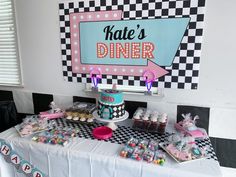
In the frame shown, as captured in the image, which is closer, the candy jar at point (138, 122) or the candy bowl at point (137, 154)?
the candy bowl at point (137, 154)

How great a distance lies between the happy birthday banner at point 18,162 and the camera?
41.4 inches

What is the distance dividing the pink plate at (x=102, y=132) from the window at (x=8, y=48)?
98cm

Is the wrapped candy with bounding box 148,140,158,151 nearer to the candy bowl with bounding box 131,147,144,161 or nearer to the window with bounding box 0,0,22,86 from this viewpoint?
the candy bowl with bounding box 131,147,144,161

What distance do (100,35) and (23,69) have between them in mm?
794

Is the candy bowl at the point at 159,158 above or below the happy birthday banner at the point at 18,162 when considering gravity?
above

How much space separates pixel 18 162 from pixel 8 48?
1.09 meters

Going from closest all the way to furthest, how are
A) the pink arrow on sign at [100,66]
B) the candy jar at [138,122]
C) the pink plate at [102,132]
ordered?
the pink plate at [102,132], the candy jar at [138,122], the pink arrow on sign at [100,66]

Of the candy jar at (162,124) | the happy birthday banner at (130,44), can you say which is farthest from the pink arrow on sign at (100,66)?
the candy jar at (162,124)

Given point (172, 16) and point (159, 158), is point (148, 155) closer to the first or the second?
point (159, 158)

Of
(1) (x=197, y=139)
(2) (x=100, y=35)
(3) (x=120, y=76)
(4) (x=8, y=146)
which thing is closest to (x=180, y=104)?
(1) (x=197, y=139)

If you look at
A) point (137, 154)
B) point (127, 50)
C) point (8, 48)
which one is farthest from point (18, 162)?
point (8, 48)

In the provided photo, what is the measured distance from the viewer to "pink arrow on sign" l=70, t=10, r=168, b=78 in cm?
136

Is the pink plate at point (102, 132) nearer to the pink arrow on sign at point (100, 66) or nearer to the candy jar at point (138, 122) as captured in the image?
the candy jar at point (138, 122)

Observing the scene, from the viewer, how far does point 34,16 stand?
1.57 m
